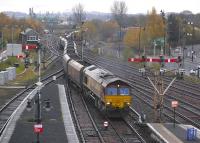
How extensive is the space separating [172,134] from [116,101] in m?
8.07

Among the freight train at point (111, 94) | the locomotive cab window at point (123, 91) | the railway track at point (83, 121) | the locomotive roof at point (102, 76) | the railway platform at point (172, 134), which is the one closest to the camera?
the railway platform at point (172, 134)

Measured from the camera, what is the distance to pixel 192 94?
51562 millimetres

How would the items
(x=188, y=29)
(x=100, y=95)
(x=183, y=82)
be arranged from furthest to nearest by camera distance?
(x=188, y=29) < (x=183, y=82) < (x=100, y=95)

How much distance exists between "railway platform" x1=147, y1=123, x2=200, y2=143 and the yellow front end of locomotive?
4934 millimetres

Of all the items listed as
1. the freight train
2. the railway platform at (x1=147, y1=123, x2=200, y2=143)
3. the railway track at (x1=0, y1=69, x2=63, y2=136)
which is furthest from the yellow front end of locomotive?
the railway track at (x1=0, y1=69, x2=63, y2=136)

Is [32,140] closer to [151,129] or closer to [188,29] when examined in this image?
[151,129]

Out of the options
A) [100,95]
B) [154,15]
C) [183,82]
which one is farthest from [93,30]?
[100,95]

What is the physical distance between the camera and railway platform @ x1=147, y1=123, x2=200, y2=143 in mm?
26125

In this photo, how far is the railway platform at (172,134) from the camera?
26125 millimetres

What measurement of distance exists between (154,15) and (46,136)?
235ft

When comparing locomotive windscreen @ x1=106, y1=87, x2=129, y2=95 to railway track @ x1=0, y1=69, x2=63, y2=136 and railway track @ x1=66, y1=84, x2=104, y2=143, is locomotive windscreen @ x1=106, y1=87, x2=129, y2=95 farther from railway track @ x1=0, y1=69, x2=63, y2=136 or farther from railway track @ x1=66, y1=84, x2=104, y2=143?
railway track @ x1=0, y1=69, x2=63, y2=136

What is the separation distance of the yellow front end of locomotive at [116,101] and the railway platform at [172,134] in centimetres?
493

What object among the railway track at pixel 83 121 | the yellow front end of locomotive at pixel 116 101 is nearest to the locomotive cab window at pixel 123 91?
the yellow front end of locomotive at pixel 116 101

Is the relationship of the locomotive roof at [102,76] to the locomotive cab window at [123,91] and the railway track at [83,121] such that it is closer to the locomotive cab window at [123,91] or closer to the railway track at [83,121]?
the locomotive cab window at [123,91]
